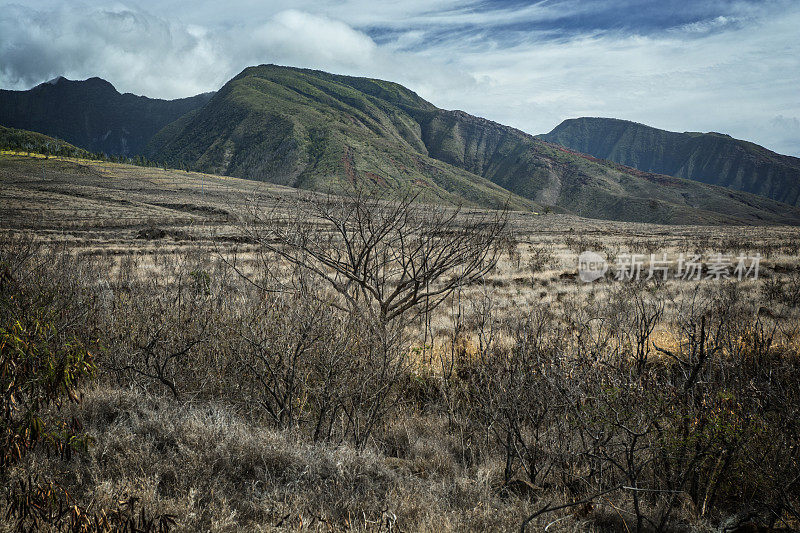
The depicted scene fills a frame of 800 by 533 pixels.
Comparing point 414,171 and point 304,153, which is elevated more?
point 304,153

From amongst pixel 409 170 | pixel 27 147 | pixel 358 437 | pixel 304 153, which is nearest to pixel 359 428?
pixel 358 437

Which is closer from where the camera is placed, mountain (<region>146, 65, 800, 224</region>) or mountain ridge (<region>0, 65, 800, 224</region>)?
mountain ridge (<region>0, 65, 800, 224</region>)

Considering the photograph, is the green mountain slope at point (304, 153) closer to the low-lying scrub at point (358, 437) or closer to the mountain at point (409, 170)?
the mountain at point (409, 170)

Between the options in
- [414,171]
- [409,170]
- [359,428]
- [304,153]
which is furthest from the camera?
[304,153]

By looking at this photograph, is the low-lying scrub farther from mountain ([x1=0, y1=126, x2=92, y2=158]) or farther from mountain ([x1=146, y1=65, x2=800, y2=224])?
mountain ([x1=0, y1=126, x2=92, y2=158])

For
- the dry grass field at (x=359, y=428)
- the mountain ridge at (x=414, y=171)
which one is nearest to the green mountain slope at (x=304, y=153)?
the mountain ridge at (x=414, y=171)

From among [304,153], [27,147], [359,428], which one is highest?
[304,153]

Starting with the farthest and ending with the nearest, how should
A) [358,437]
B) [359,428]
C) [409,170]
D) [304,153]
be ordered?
1. [304,153]
2. [409,170]
3. [359,428]
4. [358,437]

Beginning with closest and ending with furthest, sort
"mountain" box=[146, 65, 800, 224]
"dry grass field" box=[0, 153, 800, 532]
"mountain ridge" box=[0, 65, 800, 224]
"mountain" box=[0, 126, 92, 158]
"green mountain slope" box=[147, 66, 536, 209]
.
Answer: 1. "dry grass field" box=[0, 153, 800, 532]
2. "mountain" box=[0, 126, 92, 158]
3. "mountain ridge" box=[0, 65, 800, 224]
4. "mountain" box=[146, 65, 800, 224]
5. "green mountain slope" box=[147, 66, 536, 209]

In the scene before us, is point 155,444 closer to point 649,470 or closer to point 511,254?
point 649,470

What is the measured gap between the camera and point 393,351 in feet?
16.4

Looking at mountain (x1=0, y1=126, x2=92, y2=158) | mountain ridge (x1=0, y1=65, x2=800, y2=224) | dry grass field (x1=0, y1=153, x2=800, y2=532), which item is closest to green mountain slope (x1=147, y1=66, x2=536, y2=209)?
mountain ridge (x1=0, y1=65, x2=800, y2=224)

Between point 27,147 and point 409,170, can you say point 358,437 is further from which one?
point 27,147

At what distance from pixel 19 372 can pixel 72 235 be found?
32.0 meters
